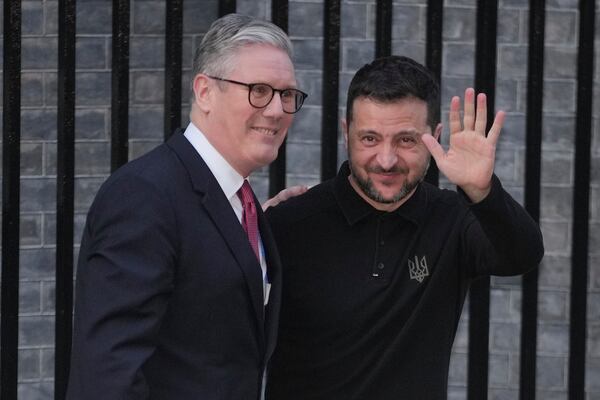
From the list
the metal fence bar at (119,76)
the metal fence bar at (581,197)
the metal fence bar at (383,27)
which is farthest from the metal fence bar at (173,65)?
the metal fence bar at (581,197)

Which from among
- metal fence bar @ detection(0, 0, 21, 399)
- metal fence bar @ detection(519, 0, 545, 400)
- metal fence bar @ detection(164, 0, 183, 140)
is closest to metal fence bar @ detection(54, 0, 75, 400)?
metal fence bar @ detection(0, 0, 21, 399)

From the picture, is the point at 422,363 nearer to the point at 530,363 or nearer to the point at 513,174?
the point at 530,363

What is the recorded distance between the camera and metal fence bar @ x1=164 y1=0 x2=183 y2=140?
339cm

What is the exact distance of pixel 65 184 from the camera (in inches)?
134

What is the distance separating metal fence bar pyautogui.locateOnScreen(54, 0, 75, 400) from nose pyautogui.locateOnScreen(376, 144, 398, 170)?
91 cm

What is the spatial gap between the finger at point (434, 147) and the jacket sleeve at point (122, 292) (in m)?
0.70

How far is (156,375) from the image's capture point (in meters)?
2.55

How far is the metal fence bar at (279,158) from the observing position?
134 inches

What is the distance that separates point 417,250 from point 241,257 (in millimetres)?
628

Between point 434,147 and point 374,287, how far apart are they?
372 mm

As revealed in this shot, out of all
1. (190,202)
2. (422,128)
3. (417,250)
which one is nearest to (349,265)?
(417,250)

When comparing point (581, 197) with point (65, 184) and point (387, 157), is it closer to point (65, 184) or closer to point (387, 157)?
point (387, 157)

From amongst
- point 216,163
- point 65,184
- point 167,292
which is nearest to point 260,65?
point 216,163

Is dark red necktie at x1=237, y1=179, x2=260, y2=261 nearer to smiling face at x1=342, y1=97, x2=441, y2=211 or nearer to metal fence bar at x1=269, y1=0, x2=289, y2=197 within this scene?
smiling face at x1=342, y1=97, x2=441, y2=211
